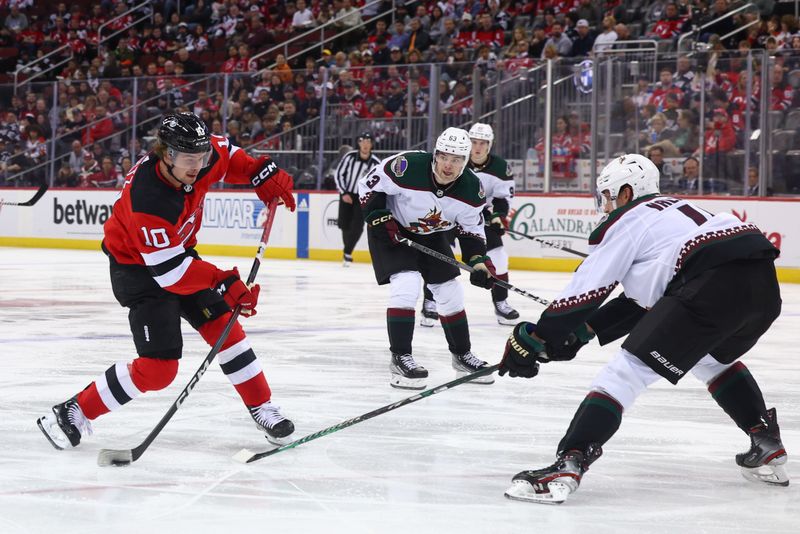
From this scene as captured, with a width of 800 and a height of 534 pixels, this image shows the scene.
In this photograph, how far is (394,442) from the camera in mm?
3797

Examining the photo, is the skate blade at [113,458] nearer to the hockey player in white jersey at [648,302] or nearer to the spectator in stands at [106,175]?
the hockey player in white jersey at [648,302]

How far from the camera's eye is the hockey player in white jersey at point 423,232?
197 inches

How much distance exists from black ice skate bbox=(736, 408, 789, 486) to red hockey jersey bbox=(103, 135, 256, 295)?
165 cm

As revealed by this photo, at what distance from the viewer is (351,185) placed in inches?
451

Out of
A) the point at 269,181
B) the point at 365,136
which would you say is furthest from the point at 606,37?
the point at 269,181

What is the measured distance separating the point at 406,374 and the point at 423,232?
0.69 meters

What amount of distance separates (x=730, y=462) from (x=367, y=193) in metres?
2.17

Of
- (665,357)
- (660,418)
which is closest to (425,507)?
(665,357)

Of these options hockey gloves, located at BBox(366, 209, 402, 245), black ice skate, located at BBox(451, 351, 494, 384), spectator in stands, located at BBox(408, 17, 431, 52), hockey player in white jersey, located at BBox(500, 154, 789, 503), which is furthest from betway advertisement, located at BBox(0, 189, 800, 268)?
hockey player in white jersey, located at BBox(500, 154, 789, 503)

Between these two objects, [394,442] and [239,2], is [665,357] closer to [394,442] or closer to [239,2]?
[394,442]

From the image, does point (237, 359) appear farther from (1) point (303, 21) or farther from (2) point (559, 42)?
(1) point (303, 21)

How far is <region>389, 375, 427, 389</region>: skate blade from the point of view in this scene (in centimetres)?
484

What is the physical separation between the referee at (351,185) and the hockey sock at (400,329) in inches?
252

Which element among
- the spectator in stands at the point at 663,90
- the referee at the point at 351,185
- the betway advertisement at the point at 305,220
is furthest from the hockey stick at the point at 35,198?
the spectator in stands at the point at 663,90
